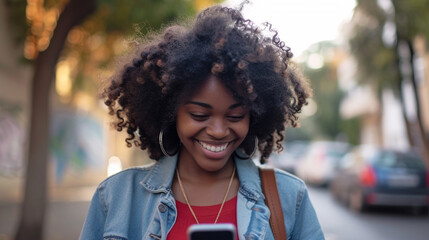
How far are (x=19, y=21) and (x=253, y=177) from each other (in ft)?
36.5

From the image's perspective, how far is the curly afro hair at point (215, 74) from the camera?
7.05ft

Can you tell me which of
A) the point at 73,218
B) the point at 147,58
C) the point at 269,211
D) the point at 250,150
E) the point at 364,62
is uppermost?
the point at 364,62

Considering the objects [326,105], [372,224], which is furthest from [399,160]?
[326,105]

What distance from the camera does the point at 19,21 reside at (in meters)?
12.2

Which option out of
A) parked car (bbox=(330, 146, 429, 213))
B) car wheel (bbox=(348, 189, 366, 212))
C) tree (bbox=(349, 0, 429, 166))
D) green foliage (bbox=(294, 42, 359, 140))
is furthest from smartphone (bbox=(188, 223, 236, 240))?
green foliage (bbox=(294, 42, 359, 140))

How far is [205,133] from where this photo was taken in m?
2.14

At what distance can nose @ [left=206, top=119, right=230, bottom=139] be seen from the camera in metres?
2.11

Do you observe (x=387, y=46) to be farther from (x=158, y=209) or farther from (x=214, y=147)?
(x=158, y=209)

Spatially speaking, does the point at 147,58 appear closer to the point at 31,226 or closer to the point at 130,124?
the point at 130,124

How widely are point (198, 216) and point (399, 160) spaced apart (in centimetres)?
1002

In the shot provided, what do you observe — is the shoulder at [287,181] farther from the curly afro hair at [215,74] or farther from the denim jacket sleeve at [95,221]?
the denim jacket sleeve at [95,221]

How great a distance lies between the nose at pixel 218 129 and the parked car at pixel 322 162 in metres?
16.2

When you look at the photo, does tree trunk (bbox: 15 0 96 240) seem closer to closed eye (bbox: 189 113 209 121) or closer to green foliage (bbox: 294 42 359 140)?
closed eye (bbox: 189 113 209 121)

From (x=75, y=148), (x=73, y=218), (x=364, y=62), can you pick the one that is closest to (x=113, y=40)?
(x=73, y=218)
